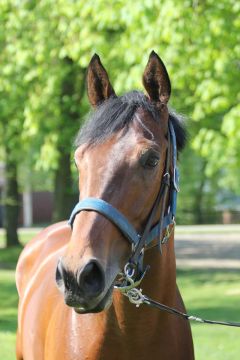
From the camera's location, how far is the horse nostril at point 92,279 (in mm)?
2773

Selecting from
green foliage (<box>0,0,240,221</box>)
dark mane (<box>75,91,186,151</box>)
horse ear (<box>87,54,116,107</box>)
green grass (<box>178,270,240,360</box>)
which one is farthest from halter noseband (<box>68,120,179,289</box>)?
green grass (<box>178,270,240,360</box>)

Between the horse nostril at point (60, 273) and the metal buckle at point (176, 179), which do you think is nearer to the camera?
the horse nostril at point (60, 273)

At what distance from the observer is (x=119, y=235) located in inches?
119

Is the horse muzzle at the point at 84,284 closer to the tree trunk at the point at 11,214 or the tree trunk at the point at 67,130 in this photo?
the tree trunk at the point at 67,130

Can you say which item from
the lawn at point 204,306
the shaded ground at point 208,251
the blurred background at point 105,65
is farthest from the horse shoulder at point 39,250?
the shaded ground at point 208,251

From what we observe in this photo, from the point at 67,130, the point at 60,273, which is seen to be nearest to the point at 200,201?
the point at 67,130

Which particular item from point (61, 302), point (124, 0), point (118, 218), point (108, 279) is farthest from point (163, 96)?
point (124, 0)

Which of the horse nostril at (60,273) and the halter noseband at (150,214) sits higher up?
the halter noseband at (150,214)

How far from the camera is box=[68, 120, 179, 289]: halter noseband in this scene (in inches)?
118

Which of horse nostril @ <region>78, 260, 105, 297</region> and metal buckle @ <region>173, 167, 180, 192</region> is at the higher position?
metal buckle @ <region>173, 167, 180, 192</region>

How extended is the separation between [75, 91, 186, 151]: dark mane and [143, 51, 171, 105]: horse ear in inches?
2.0

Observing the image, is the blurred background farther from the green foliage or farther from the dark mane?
the dark mane

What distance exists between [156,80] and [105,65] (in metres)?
10.3

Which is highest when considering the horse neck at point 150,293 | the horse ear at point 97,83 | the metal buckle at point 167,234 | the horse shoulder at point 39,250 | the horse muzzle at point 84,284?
the horse ear at point 97,83
